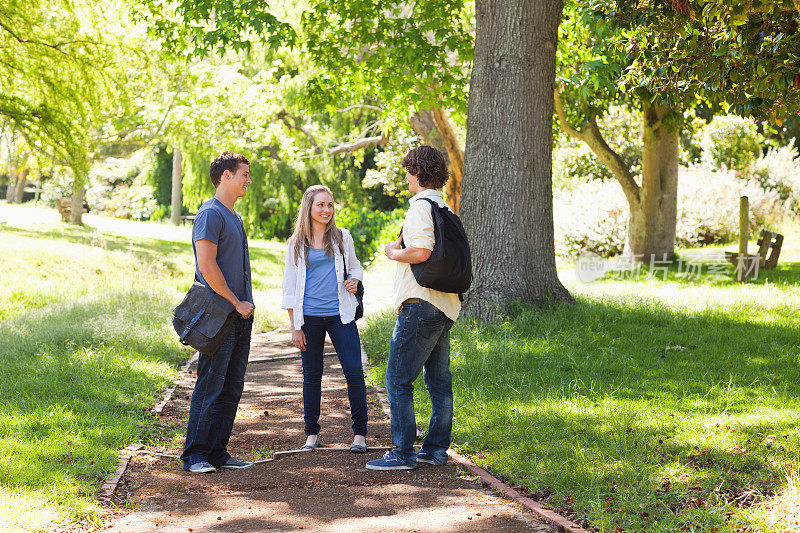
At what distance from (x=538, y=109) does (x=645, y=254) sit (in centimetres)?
856

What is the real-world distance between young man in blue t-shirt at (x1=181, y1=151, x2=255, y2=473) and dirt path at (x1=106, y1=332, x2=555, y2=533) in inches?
7.8

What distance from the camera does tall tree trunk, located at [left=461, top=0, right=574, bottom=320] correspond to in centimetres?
943

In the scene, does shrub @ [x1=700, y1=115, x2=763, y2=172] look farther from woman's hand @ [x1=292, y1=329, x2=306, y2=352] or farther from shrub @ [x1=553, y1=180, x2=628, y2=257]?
woman's hand @ [x1=292, y1=329, x2=306, y2=352]

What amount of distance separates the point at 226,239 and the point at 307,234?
28.5 inches

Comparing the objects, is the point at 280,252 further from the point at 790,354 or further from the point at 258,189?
the point at 790,354

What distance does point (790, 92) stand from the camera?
21.9 feet

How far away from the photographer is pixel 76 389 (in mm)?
6926

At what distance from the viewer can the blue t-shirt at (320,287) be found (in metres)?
5.70

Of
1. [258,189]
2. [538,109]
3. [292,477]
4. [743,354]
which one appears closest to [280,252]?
[258,189]

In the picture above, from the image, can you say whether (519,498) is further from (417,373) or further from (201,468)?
(201,468)

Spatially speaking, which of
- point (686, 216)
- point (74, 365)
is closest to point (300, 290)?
point (74, 365)

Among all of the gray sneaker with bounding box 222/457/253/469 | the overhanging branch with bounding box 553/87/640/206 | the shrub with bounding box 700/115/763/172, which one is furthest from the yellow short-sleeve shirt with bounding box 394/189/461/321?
the shrub with bounding box 700/115/763/172

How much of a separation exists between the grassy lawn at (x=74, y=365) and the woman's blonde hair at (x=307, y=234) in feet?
6.54

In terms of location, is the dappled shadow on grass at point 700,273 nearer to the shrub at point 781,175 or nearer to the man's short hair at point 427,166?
the shrub at point 781,175
